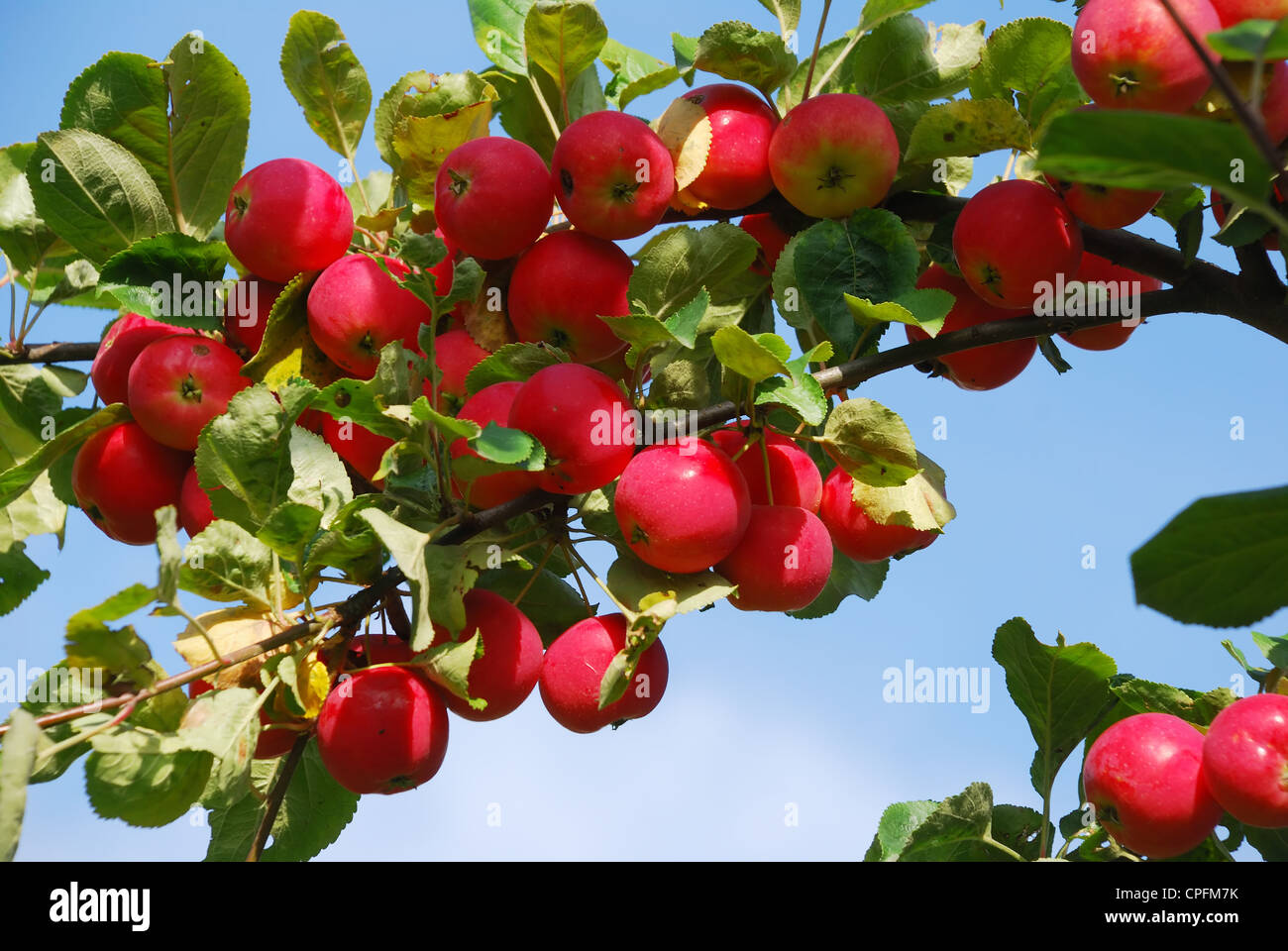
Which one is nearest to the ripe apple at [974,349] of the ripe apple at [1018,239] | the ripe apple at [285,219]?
the ripe apple at [1018,239]

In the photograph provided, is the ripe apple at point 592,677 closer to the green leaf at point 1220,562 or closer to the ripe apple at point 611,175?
the ripe apple at point 611,175

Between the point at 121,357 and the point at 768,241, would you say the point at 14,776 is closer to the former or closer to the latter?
the point at 121,357

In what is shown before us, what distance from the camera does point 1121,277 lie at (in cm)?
191

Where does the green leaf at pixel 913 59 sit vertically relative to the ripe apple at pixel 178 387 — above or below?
above

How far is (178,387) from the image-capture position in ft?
5.92

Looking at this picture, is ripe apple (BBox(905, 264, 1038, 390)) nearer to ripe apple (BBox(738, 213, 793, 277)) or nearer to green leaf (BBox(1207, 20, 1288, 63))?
ripe apple (BBox(738, 213, 793, 277))

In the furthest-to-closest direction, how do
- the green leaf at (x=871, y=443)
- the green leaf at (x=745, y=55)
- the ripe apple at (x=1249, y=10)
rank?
1. the green leaf at (x=745, y=55)
2. the green leaf at (x=871, y=443)
3. the ripe apple at (x=1249, y=10)

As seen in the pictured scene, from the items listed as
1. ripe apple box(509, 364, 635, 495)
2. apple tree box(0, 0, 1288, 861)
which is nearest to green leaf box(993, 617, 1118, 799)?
apple tree box(0, 0, 1288, 861)

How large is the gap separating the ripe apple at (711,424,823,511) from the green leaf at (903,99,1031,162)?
1.81 ft

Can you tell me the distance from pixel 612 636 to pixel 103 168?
1204 millimetres

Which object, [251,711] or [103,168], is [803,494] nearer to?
[251,711]

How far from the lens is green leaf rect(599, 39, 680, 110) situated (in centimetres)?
204

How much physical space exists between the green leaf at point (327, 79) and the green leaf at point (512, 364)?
650 millimetres

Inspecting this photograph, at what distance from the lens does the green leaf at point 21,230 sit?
7.68 ft
